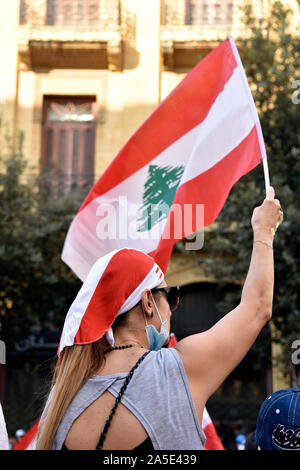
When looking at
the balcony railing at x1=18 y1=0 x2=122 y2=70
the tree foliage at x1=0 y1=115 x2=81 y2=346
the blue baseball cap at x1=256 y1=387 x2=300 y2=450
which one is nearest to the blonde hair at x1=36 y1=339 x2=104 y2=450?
the blue baseball cap at x1=256 y1=387 x2=300 y2=450

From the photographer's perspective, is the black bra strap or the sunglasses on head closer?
the black bra strap

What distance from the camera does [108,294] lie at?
2135mm

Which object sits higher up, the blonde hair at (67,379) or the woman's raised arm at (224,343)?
the woman's raised arm at (224,343)

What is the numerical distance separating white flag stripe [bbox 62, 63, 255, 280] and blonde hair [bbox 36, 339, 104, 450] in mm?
2306

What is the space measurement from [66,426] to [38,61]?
13.1m

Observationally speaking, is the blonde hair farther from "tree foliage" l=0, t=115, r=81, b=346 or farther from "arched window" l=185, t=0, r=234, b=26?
"arched window" l=185, t=0, r=234, b=26

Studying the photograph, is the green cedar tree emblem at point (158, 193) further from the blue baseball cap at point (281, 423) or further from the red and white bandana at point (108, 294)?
the red and white bandana at point (108, 294)

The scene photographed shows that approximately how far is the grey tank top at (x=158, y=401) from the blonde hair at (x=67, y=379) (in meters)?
0.02

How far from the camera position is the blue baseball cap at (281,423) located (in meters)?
2.40

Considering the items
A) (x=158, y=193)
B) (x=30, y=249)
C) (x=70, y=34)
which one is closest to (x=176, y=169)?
(x=158, y=193)

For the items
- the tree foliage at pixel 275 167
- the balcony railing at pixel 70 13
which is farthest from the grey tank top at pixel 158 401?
the balcony railing at pixel 70 13

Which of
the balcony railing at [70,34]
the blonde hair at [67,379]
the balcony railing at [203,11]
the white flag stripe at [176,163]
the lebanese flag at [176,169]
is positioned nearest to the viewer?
the blonde hair at [67,379]

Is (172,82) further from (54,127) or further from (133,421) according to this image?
(133,421)

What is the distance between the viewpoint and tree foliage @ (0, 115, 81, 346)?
38.2ft
